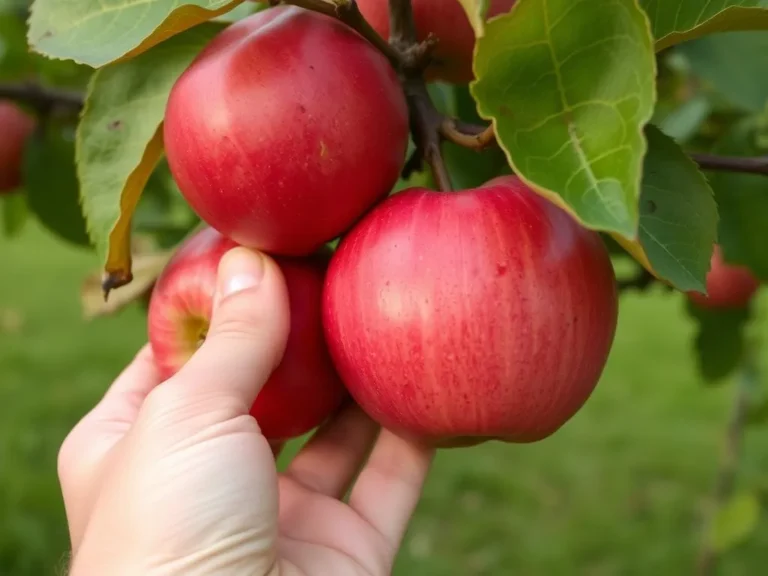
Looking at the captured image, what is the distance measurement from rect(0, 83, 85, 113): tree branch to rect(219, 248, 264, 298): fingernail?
2.39 ft

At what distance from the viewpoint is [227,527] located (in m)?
0.72

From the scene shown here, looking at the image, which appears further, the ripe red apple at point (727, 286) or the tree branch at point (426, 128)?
the ripe red apple at point (727, 286)

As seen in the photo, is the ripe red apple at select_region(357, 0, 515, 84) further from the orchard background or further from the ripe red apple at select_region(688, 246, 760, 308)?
the ripe red apple at select_region(688, 246, 760, 308)

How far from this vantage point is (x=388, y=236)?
0.61 meters

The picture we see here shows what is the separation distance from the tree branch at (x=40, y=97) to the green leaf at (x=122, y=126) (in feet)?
1.97

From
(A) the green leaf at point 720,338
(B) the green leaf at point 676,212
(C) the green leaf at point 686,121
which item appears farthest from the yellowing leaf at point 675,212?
(A) the green leaf at point 720,338

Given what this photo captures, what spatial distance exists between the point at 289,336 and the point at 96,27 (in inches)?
11.4

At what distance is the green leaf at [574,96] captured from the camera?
462mm

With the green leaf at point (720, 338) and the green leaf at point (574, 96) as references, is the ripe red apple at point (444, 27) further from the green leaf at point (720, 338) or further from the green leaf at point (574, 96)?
the green leaf at point (720, 338)

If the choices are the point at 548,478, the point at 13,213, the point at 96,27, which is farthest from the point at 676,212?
the point at 548,478

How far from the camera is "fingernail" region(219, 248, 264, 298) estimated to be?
67 centimetres

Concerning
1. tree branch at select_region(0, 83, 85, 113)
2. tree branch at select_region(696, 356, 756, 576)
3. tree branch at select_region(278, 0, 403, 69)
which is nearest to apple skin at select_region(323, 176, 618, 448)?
tree branch at select_region(278, 0, 403, 69)

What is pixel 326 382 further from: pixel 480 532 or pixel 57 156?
pixel 480 532

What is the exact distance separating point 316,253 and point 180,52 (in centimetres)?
22
